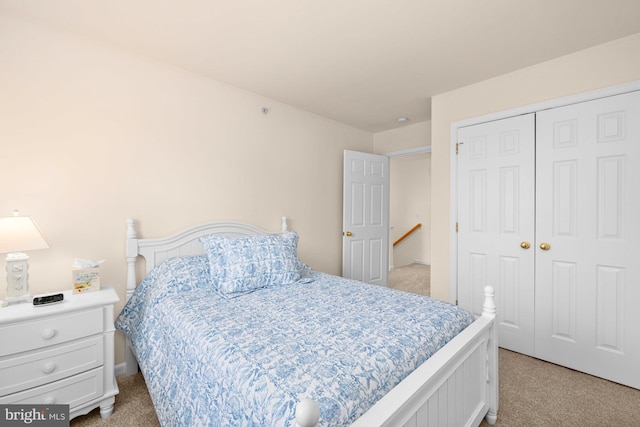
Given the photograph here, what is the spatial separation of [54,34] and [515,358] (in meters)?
4.27

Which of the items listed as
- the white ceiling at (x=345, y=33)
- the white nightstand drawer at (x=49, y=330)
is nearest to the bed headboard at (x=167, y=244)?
the white nightstand drawer at (x=49, y=330)

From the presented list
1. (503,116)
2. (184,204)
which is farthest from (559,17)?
(184,204)

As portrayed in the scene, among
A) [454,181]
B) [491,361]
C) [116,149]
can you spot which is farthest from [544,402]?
[116,149]

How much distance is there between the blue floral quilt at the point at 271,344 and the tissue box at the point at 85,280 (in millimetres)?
326

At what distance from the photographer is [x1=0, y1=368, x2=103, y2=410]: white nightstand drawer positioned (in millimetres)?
1543

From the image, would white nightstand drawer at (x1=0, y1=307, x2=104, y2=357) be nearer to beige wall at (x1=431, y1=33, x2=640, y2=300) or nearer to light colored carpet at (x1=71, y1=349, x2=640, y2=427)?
light colored carpet at (x1=71, y1=349, x2=640, y2=427)

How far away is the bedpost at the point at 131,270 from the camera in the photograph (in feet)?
7.32

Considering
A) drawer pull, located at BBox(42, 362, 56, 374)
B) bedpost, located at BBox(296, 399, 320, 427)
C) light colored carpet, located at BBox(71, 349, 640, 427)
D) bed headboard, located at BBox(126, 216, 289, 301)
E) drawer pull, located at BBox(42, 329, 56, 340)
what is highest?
bed headboard, located at BBox(126, 216, 289, 301)

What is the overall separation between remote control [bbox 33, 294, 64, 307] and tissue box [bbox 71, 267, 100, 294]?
0.11 m

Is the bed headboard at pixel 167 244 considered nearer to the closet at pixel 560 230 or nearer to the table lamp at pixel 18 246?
the table lamp at pixel 18 246

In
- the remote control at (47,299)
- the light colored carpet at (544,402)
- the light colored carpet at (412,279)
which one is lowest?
the light colored carpet at (544,402)

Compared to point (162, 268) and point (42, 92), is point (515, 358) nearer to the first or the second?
point (162, 268)

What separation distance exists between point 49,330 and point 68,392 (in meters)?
0.38

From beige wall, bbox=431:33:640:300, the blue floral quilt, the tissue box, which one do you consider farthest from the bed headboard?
beige wall, bbox=431:33:640:300
